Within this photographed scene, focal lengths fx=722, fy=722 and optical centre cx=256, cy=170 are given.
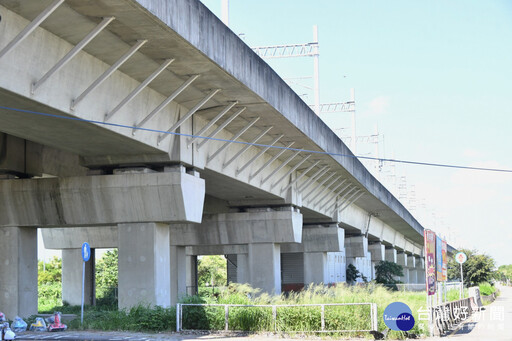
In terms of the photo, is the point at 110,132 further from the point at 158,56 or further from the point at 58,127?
the point at 158,56

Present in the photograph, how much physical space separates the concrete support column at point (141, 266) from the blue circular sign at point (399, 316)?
342 inches

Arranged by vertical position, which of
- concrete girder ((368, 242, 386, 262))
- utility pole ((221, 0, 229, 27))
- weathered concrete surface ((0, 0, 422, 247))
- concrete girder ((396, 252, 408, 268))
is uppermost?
utility pole ((221, 0, 229, 27))

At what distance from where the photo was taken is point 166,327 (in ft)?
73.4

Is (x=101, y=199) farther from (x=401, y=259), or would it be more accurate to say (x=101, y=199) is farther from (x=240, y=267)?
(x=401, y=259)

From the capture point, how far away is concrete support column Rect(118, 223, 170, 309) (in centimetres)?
2381

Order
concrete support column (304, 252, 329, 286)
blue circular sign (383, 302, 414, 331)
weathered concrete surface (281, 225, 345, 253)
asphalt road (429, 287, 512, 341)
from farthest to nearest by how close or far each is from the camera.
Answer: concrete support column (304, 252, 329, 286), weathered concrete surface (281, 225, 345, 253), asphalt road (429, 287, 512, 341), blue circular sign (383, 302, 414, 331)

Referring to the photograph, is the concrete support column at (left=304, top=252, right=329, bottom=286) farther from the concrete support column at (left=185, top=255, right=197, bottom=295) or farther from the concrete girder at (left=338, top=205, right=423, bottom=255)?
the concrete support column at (left=185, top=255, right=197, bottom=295)

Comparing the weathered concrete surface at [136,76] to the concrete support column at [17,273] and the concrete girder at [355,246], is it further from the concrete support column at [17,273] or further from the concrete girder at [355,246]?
the concrete girder at [355,246]

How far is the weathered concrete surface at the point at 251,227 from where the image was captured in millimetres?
37594

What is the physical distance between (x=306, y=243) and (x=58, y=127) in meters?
33.8

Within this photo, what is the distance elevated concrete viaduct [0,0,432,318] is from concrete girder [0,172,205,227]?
39mm

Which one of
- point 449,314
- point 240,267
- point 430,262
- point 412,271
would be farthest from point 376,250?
point 430,262

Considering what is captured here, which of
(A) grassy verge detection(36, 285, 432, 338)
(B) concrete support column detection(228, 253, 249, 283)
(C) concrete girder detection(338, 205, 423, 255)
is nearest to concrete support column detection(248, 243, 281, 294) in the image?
(B) concrete support column detection(228, 253, 249, 283)

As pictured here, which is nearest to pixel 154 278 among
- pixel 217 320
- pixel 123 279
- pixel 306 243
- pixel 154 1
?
pixel 123 279
